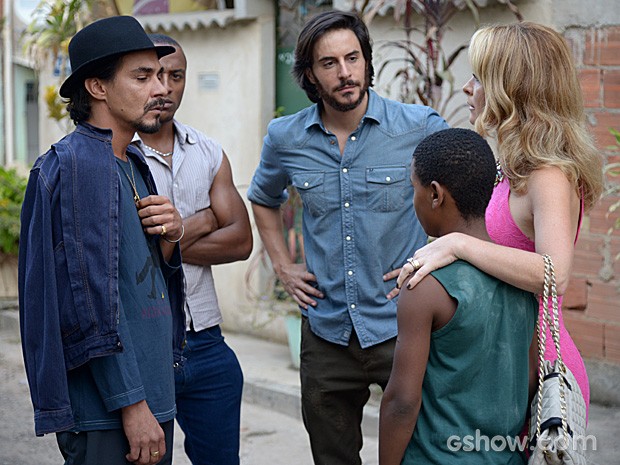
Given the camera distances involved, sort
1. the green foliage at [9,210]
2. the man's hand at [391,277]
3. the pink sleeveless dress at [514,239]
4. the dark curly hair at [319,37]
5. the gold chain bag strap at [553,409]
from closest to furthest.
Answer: the gold chain bag strap at [553,409]
the pink sleeveless dress at [514,239]
the man's hand at [391,277]
the dark curly hair at [319,37]
the green foliage at [9,210]

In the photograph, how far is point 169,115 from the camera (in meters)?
3.73

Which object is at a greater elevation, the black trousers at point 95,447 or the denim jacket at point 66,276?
the denim jacket at point 66,276

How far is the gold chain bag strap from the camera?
2.33 meters

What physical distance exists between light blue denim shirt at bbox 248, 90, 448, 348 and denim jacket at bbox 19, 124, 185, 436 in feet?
3.92

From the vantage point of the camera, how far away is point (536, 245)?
268 centimetres

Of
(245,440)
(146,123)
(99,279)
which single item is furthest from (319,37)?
(245,440)

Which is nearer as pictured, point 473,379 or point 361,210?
Answer: point 473,379

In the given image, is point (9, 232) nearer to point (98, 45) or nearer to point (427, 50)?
point (427, 50)

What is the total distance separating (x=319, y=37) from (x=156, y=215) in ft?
3.89

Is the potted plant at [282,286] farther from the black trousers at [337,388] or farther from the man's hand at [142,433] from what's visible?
the man's hand at [142,433]

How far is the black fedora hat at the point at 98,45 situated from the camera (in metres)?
2.75

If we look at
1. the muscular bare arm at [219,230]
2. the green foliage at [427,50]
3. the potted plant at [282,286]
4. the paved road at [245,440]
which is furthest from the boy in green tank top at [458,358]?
the potted plant at [282,286]

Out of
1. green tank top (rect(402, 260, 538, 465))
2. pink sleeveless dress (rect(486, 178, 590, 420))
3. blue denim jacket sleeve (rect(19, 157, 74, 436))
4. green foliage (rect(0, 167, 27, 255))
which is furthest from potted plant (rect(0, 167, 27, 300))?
green tank top (rect(402, 260, 538, 465))

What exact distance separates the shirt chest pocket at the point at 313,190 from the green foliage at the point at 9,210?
579 centimetres
